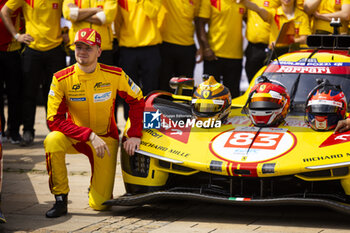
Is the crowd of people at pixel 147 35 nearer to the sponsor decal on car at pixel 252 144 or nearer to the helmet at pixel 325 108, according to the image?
the helmet at pixel 325 108

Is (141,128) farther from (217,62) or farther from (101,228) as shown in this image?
(217,62)

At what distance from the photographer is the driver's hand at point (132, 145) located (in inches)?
268

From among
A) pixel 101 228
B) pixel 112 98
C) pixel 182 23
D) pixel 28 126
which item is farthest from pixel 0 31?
pixel 101 228

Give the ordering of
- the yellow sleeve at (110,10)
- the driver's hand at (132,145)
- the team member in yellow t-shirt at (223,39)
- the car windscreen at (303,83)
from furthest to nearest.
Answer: the team member in yellow t-shirt at (223,39) < the yellow sleeve at (110,10) < the car windscreen at (303,83) < the driver's hand at (132,145)

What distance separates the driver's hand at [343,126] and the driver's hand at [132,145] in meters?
1.79

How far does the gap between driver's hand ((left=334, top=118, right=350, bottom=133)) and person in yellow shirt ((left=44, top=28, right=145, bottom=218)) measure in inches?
70.9

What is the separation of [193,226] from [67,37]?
5.39m

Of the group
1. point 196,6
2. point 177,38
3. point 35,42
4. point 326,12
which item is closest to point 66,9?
point 35,42

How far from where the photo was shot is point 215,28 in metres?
10.8

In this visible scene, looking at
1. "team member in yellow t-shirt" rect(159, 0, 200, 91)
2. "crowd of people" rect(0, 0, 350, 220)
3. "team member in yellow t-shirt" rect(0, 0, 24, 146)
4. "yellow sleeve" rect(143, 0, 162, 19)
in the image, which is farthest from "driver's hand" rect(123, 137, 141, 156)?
"team member in yellow t-shirt" rect(0, 0, 24, 146)

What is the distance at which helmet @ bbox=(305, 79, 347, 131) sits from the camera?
6.62 metres

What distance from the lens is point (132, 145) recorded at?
268 inches

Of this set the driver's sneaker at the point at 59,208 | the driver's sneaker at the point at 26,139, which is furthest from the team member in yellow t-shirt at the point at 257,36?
the driver's sneaker at the point at 59,208

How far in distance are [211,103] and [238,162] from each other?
99 centimetres
